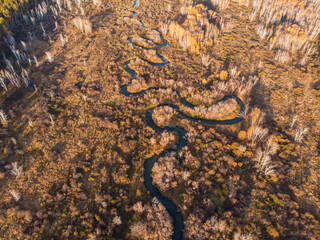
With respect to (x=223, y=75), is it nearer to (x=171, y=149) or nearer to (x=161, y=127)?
(x=161, y=127)

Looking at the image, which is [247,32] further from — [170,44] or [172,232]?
[172,232]

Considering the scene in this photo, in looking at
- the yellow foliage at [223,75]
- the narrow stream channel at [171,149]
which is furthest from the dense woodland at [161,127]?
the yellow foliage at [223,75]

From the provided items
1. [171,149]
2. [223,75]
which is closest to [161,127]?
[171,149]

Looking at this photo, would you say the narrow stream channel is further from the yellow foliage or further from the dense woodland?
the yellow foliage

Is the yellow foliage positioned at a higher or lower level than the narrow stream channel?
higher

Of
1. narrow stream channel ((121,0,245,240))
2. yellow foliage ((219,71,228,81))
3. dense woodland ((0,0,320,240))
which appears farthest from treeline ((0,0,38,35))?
yellow foliage ((219,71,228,81))

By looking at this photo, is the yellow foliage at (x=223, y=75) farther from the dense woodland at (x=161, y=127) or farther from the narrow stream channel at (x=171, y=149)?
the narrow stream channel at (x=171, y=149)

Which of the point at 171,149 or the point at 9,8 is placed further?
the point at 9,8
